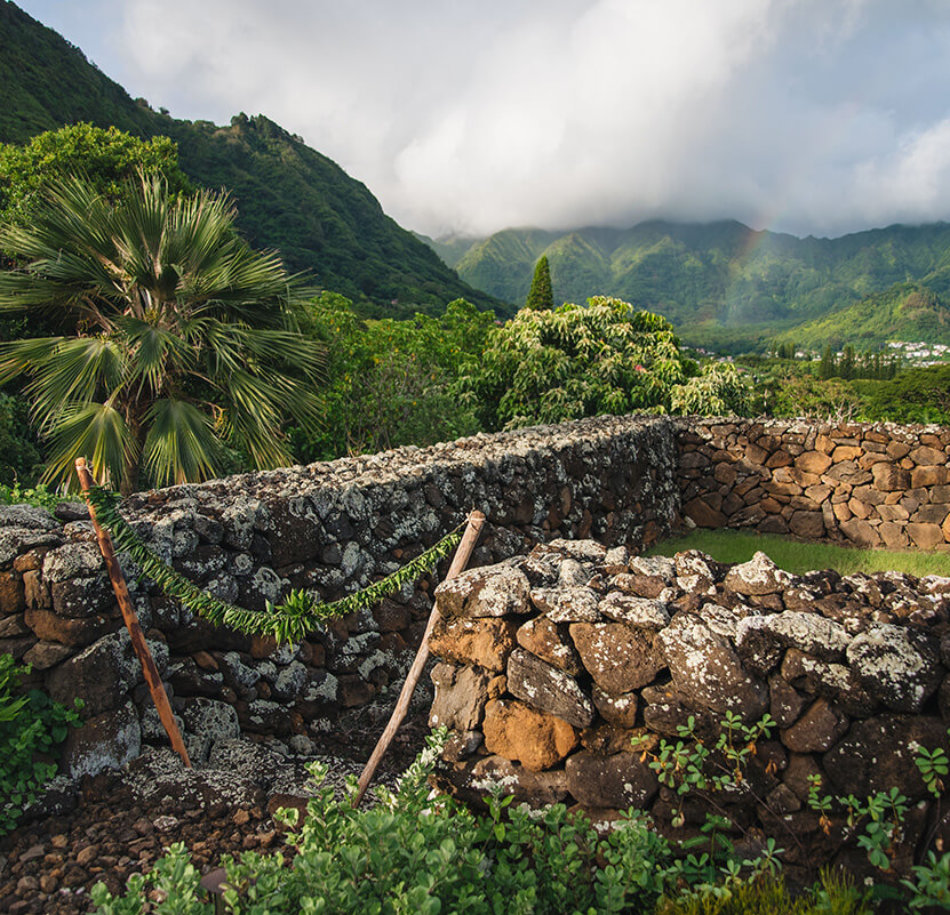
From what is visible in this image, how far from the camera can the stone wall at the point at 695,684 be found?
198 centimetres

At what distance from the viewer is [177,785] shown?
2.87m

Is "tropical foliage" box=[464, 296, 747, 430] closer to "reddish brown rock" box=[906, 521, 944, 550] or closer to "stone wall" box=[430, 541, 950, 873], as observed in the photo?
"reddish brown rock" box=[906, 521, 944, 550]

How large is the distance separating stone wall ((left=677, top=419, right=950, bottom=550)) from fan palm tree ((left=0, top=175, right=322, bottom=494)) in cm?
636

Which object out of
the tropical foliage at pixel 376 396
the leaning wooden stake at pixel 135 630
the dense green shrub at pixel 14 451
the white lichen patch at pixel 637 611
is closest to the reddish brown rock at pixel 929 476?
the tropical foliage at pixel 376 396

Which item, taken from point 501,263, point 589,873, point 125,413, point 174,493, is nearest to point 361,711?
point 174,493

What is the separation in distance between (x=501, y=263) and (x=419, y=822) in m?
187

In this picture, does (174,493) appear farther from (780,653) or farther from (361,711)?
(780,653)

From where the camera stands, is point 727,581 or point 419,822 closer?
point 419,822

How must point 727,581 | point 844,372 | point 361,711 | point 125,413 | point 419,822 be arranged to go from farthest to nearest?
1. point 844,372
2. point 125,413
3. point 361,711
4. point 727,581
5. point 419,822

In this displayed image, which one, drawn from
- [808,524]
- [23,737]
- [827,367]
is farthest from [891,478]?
[827,367]

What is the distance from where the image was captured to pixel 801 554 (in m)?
8.27

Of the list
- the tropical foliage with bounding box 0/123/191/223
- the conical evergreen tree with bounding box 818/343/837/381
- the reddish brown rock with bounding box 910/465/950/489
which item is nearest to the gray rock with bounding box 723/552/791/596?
the reddish brown rock with bounding box 910/465/950/489

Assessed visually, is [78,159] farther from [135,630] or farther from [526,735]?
[526,735]

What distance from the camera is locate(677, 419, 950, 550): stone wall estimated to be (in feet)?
28.8
